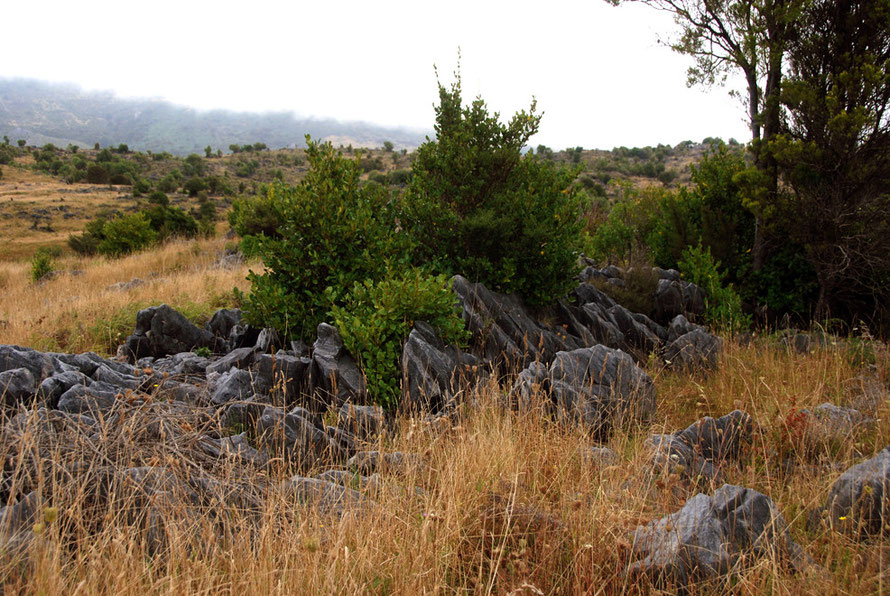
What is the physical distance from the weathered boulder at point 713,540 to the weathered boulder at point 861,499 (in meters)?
0.34

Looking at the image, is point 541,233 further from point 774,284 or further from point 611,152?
point 611,152

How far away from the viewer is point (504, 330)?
19.9 ft

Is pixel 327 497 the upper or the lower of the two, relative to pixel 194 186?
lower

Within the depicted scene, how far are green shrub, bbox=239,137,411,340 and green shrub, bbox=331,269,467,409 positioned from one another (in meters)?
0.46

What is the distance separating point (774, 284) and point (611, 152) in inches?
1865

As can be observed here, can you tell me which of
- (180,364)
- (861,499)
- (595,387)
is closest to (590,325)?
(595,387)

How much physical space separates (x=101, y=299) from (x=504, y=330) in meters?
7.15

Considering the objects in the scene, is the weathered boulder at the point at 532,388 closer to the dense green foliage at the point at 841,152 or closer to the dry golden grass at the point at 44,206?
the dense green foliage at the point at 841,152

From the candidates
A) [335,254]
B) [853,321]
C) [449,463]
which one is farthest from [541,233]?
[853,321]

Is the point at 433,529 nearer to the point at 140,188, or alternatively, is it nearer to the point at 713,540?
the point at 713,540

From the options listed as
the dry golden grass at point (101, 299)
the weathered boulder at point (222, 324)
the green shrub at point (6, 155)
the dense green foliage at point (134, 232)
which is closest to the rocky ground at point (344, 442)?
the weathered boulder at point (222, 324)

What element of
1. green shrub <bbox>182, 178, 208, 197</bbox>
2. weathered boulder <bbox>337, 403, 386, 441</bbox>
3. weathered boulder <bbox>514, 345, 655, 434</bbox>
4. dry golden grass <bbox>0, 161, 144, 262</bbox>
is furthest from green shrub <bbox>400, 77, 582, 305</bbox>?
green shrub <bbox>182, 178, 208, 197</bbox>

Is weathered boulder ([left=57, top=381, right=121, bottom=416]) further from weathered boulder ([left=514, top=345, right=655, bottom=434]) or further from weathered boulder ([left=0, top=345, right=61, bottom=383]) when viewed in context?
weathered boulder ([left=514, top=345, right=655, bottom=434])

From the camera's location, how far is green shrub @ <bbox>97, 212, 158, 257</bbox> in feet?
55.9
